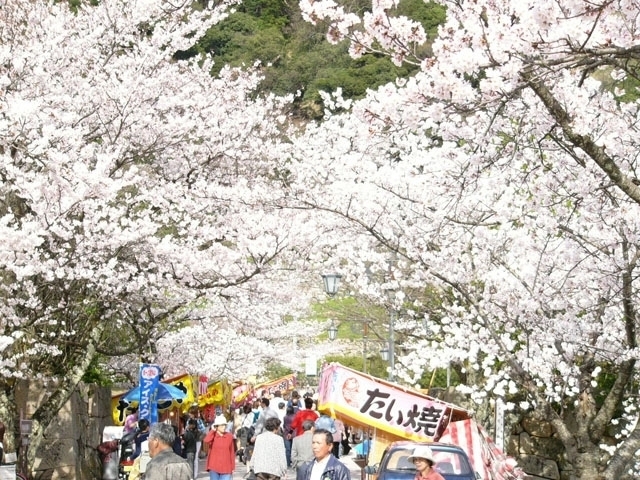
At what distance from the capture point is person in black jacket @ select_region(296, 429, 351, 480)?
299 inches

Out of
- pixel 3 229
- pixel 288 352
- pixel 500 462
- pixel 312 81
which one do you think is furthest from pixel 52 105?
pixel 312 81

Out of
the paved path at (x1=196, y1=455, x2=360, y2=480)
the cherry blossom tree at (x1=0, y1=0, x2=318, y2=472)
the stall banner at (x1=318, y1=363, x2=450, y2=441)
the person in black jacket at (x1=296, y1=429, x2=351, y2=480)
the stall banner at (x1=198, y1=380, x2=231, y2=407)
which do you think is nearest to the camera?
the person in black jacket at (x1=296, y1=429, x2=351, y2=480)

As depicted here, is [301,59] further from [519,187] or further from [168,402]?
[519,187]

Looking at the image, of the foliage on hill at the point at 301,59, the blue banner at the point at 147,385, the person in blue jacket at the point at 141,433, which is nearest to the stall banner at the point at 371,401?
the person in blue jacket at the point at 141,433

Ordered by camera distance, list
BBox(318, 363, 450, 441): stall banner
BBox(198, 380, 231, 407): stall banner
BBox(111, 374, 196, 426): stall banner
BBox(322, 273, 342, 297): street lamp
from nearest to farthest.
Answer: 1. BBox(318, 363, 450, 441): stall banner
2. BBox(322, 273, 342, 297): street lamp
3. BBox(111, 374, 196, 426): stall banner
4. BBox(198, 380, 231, 407): stall banner

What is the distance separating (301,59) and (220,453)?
61.9 meters

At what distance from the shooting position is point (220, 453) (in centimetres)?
1422

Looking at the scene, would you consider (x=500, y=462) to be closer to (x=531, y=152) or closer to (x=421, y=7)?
(x=531, y=152)

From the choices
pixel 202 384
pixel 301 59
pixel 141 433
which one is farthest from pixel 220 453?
pixel 301 59

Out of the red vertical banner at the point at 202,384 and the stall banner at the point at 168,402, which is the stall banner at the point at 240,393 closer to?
the red vertical banner at the point at 202,384

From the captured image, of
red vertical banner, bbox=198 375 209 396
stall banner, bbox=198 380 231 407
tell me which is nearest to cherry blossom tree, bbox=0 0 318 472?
red vertical banner, bbox=198 375 209 396

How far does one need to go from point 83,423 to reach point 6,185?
25.3 ft

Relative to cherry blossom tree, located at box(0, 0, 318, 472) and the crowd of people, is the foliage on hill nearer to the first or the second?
the crowd of people

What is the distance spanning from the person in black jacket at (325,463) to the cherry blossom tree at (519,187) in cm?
198
